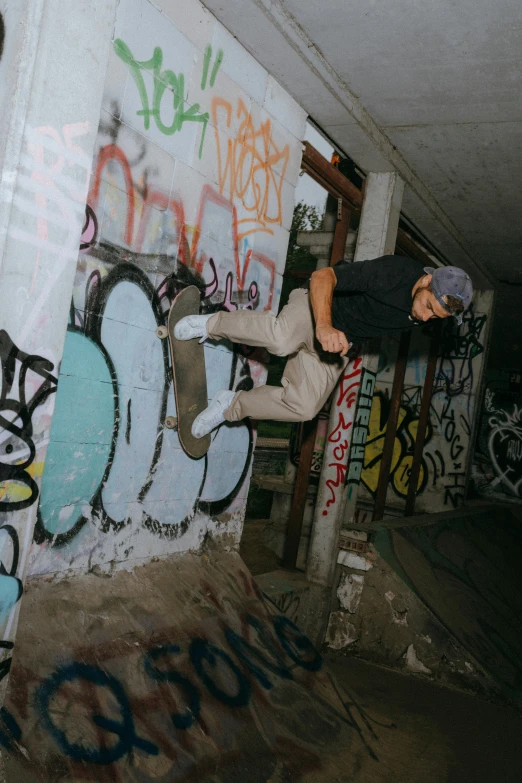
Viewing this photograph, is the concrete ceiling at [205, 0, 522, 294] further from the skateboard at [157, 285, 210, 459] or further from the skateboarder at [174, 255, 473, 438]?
the skateboard at [157, 285, 210, 459]

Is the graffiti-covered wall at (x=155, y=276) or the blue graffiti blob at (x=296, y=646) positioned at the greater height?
the graffiti-covered wall at (x=155, y=276)

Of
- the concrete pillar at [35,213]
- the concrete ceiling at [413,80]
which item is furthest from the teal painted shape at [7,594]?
the concrete ceiling at [413,80]

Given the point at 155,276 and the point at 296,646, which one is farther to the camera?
the point at 296,646

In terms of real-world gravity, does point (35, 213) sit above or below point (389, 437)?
above

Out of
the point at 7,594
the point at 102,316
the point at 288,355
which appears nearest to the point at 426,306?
the point at 288,355

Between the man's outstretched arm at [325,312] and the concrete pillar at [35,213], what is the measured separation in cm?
125

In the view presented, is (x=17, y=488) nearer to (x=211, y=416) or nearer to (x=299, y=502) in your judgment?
(x=211, y=416)

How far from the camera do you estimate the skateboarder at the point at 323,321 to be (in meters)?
3.29

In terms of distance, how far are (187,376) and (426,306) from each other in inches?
56.9

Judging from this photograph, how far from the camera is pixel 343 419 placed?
5980 millimetres

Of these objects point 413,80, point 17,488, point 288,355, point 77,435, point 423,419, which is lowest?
point 17,488

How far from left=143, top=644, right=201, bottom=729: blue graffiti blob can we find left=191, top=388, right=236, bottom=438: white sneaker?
126cm

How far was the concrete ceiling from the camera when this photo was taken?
3801 millimetres

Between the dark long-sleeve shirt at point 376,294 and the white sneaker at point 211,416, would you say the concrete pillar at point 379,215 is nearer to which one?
the dark long-sleeve shirt at point 376,294
